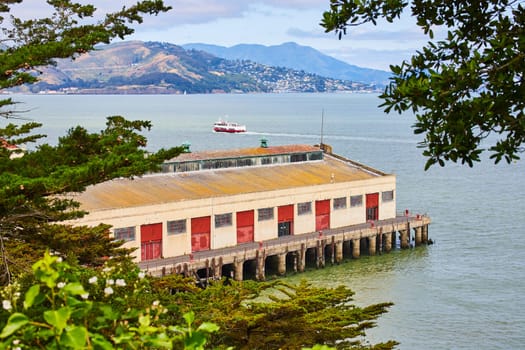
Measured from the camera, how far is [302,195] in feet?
184

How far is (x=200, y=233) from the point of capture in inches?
1986

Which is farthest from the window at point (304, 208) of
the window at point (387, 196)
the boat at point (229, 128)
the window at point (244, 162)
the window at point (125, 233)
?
the boat at point (229, 128)

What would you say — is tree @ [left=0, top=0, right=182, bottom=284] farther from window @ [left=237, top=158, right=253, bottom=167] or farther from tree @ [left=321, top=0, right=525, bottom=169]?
window @ [left=237, top=158, right=253, bottom=167]

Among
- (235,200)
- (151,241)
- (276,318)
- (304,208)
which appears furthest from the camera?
(304,208)

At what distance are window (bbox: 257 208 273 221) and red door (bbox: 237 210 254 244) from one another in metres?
0.69

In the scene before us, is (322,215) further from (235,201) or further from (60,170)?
(60,170)

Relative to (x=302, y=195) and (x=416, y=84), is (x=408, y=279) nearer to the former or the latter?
(x=302, y=195)

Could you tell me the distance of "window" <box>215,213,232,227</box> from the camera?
51125mm

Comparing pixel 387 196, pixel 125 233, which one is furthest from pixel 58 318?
pixel 387 196

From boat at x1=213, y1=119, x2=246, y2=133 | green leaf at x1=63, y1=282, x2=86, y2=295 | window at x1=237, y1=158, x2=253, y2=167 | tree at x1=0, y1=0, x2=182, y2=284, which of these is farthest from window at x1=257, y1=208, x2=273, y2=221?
boat at x1=213, y1=119, x2=246, y2=133

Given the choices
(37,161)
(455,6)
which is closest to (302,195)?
(37,161)

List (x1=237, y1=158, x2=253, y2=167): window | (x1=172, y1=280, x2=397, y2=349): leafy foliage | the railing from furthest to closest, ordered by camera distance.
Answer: (x1=237, y1=158, x2=253, y2=167): window < the railing < (x1=172, y1=280, x2=397, y2=349): leafy foliage

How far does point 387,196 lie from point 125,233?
22107 millimetres

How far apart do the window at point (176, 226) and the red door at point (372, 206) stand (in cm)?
1612
